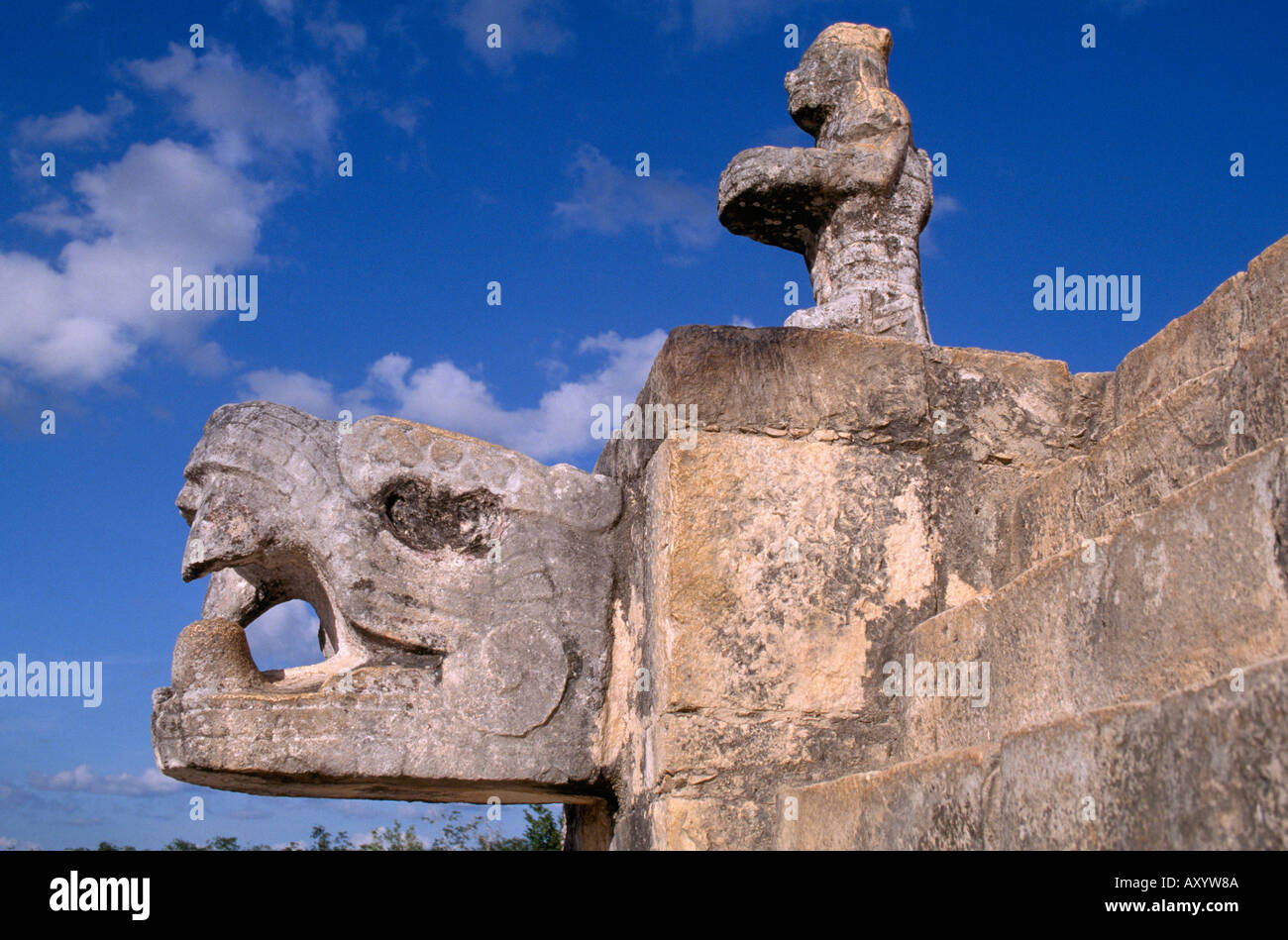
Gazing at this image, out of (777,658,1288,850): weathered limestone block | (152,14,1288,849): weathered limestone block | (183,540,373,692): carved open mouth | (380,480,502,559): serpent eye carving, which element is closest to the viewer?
(777,658,1288,850): weathered limestone block

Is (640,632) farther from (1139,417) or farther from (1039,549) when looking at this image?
(1139,417)

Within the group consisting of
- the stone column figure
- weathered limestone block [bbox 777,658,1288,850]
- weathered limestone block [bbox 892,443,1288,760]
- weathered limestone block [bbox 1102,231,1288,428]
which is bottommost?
weathered limestone block [bbox 777,658,1288,850]

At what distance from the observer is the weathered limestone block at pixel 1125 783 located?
4.60 ft

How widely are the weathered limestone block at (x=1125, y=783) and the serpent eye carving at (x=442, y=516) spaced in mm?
1530

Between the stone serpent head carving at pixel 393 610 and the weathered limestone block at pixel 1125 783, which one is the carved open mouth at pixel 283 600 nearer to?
the stone serpent head carving at pixel 393 610

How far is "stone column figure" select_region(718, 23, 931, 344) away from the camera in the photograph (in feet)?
13.6

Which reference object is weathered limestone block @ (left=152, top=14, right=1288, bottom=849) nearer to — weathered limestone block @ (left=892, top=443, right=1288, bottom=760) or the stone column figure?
weathered limestone block @ (left=892, top=443, right=1288, bottom=760)

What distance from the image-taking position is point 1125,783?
1652 mm

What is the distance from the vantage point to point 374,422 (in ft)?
11.5

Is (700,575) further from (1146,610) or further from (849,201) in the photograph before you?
(849,201)

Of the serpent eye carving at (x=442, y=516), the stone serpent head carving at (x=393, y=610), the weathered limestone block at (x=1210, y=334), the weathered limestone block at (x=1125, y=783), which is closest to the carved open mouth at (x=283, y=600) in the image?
the stone serpent head carving at (x=393, y=610)

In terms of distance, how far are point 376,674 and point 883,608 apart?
1.44 meters

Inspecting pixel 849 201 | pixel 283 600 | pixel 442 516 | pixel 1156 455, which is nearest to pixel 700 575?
pixel 442 516

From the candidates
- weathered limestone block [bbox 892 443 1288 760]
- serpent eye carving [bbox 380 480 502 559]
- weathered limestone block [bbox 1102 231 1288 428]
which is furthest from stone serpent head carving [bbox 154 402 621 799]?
weathered limestone block [bbox 1102 231 1288 428]
